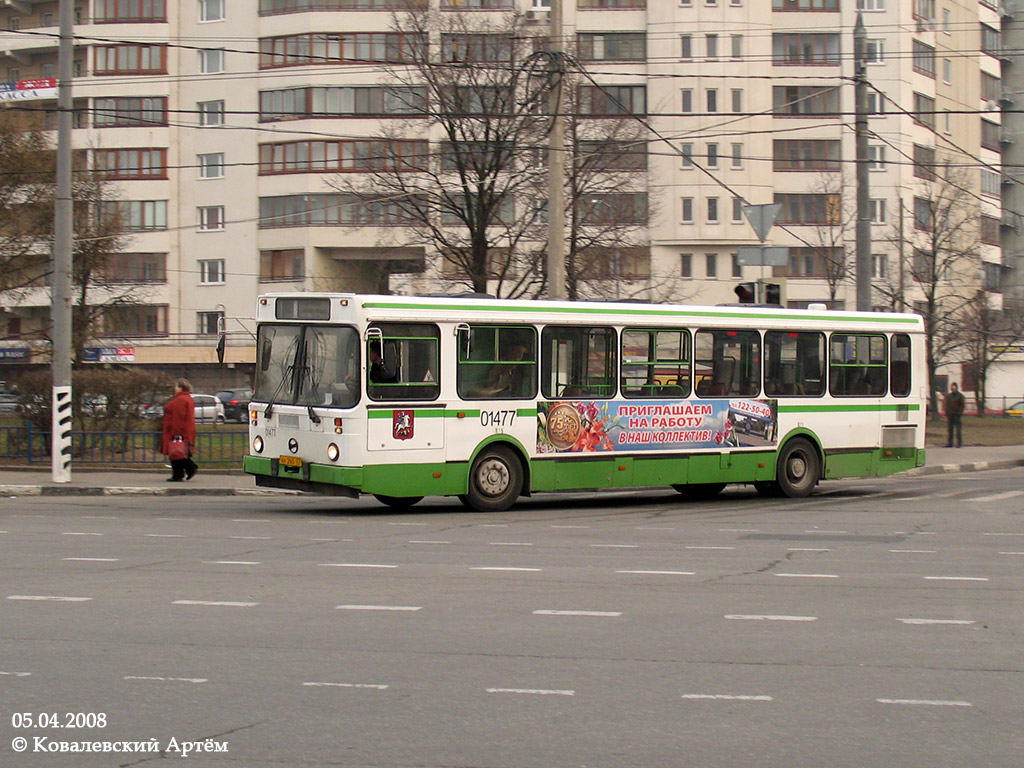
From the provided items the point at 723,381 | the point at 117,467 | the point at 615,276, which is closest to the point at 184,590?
the point at 723,381

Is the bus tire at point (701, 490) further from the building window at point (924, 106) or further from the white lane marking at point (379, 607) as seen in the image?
the building window at point (924, 106)

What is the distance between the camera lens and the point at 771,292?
24.2 metres

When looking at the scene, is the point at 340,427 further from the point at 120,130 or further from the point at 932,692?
the point at 120,130

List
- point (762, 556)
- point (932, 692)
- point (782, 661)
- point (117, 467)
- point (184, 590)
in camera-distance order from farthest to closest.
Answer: point (117, 467) < point (762, 556) < point (184, 590) < point (782, 661) < point (932, 692)

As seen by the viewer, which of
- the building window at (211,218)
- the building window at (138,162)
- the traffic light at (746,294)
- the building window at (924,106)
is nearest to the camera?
the traffic light at (746,294)

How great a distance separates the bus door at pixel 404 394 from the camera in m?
16.6

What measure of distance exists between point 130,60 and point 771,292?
163ft

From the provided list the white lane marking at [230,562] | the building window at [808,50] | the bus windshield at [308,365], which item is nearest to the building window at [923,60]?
the building window at [808,50]

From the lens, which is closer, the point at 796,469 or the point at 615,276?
the point at 796,469

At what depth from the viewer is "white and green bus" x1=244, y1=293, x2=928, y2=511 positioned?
16781 mm

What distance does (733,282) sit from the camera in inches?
2574

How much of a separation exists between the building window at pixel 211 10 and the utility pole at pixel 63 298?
44.9 meters

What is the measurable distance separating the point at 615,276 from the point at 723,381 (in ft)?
61.6

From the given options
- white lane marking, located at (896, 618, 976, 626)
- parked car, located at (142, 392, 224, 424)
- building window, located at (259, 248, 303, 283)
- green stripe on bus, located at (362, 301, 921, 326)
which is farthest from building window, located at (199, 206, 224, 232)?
white lane marking, located at (896, 618, 976, 626)
